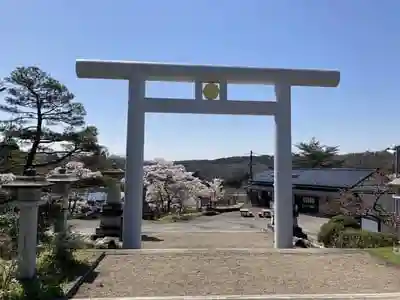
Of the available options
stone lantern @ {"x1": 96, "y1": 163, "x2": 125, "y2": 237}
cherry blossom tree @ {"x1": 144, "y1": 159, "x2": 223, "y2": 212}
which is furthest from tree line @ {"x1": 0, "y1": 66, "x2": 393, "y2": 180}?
cherry blossom tree @ {"x1": 144, "y1": 159, "x2": 223, "y2": 212}

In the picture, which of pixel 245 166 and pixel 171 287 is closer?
pixel 171 287

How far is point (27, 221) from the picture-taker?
4.95m

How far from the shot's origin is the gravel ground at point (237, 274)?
5078mm

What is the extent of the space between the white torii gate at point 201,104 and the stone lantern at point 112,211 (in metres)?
4.03

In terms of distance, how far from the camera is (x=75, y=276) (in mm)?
5371

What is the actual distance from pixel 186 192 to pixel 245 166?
23.7m

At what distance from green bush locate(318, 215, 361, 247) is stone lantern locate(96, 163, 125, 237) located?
626cm

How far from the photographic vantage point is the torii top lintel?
28.7 feet

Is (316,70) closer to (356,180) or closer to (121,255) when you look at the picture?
(121,255)

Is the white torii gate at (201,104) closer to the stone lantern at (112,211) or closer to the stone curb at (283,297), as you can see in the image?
the stone lantern at (112,211)

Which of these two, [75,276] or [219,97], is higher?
[219,97]

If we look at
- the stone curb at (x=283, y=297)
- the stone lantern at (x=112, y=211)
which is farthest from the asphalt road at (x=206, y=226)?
the stone curb at (x=283, y=297)

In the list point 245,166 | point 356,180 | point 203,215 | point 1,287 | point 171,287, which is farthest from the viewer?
point 245,166

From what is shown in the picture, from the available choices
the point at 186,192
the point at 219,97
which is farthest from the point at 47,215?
the point at 186,192
